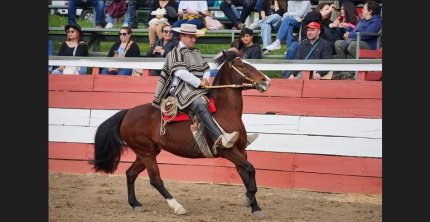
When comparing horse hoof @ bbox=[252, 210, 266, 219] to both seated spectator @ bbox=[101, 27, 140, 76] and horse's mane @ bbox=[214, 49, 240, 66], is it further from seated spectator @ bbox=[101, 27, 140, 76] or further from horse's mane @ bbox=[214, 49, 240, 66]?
seated spectator @ bbox=[101, 27, 140, 76]

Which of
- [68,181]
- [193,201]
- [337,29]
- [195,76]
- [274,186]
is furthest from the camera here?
[337,29]

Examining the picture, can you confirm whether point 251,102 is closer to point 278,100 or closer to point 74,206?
point 278,100

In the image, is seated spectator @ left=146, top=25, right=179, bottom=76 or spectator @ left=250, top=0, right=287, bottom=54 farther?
spectator @ left=250, top=0, right=287, bottom=54

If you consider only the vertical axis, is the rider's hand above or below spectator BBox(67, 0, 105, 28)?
below

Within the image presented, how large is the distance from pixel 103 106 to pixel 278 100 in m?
2.76

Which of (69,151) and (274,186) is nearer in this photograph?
(274,186)

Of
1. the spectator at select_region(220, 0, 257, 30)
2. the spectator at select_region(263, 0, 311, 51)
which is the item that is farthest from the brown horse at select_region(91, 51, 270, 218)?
the spectator at select_region(220, 0, 257, 30)

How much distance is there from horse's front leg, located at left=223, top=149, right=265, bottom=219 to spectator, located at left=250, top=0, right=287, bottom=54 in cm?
483

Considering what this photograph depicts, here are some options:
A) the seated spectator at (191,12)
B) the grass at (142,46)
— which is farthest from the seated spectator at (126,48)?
the grass at (142,46)

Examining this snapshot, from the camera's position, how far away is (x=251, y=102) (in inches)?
453

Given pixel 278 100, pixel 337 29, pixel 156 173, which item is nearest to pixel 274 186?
pixel 278 100

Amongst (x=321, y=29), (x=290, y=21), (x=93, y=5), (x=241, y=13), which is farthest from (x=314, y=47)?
(x=93, y=5)

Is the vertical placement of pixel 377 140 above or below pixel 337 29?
below

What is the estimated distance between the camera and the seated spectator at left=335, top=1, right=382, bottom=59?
12000mm
